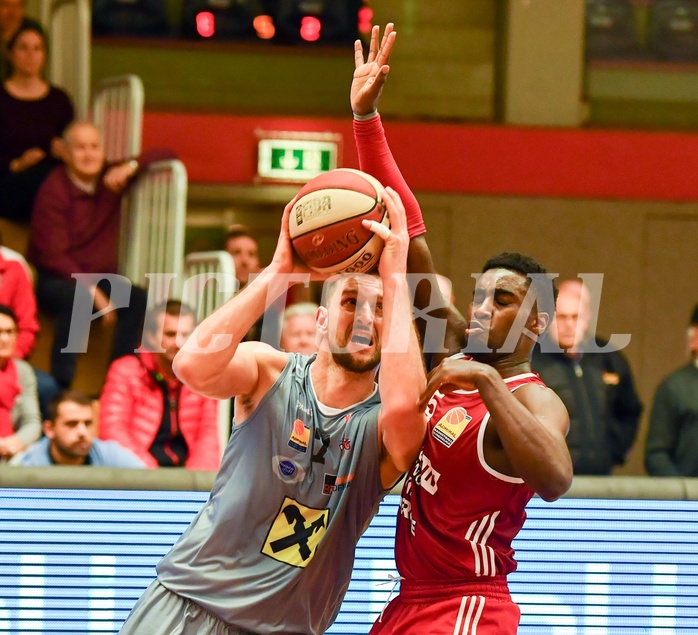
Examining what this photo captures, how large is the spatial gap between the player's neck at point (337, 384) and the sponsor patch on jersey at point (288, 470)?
0.83 ft

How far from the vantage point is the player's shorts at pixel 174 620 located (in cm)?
397

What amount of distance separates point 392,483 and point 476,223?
769 centimetres

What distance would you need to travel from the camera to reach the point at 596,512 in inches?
206

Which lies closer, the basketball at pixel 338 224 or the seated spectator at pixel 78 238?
the basketball at pixel 338 224

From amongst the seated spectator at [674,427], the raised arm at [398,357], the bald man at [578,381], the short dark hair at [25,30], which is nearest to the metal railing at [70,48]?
the short dark hair at [25,30]

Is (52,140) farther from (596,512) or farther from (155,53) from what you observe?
(596,512)

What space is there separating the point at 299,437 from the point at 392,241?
743 mm

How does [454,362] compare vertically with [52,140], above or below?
below

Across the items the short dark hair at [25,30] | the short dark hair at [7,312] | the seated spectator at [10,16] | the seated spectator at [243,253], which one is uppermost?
the seated spectator at [10,16]

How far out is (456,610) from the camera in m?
Answer: 3.93

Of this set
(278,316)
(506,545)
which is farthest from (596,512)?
(278,316)

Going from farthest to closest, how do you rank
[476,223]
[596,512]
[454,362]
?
1. [476,223]
2. [596,512]
3. [454,362]

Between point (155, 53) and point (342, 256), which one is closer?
point (342, 256)

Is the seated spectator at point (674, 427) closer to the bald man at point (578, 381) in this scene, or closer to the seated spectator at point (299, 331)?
the bald man at point (578, 381)
